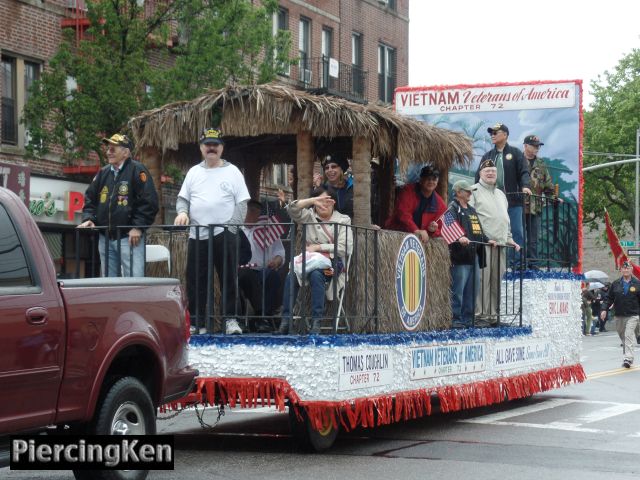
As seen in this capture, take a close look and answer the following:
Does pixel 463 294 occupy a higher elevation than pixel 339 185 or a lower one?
lower

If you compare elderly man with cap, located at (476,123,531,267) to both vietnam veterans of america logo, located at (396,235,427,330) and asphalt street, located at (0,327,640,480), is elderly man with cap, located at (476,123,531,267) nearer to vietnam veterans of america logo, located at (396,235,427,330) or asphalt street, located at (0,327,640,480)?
asphalt street, located at (0,327,640,480)

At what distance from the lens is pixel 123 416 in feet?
25.7

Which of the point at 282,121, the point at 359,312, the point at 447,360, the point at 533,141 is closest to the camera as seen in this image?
the point at 359,312

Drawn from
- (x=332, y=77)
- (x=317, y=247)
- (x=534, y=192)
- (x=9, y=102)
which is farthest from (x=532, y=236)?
(x=332, y=77)

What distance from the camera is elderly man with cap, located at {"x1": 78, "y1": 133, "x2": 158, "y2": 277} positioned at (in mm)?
10758

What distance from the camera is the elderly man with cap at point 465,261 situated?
12828 millimetres

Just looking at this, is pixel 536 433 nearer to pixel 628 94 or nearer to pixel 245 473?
pixel 245 473

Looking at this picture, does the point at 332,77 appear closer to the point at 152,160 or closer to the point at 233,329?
the point at 152,160

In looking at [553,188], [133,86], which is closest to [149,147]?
[553,188]

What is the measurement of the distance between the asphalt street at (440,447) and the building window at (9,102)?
1389 cm

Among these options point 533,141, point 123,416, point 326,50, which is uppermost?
point 326,50

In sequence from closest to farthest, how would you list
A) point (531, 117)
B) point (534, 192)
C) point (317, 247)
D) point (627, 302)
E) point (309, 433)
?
point (309, 433), point (317, 247), point (534, 192), point (531, 117), point (627, 302)

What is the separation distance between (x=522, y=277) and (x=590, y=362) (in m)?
11.6

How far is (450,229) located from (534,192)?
3441 mm
